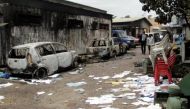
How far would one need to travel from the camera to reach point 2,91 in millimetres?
14805

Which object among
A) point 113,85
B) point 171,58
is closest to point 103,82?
point 113,85

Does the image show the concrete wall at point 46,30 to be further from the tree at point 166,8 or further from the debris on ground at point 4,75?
the tree at point 166,8

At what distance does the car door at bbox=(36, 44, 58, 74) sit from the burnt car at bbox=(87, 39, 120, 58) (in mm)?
7705

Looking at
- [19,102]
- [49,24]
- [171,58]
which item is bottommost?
[19,102]

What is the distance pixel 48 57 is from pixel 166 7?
5.95 m

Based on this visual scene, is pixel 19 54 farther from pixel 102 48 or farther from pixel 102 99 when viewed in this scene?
pixel 102 48

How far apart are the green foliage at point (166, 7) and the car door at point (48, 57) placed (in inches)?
195

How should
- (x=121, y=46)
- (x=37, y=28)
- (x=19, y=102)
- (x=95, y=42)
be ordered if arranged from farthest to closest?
(x=121, y=46), (x=95, y=42), (x=37, y=28), (x=19, y=102)

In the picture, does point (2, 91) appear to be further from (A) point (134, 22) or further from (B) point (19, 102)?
(A) point (134, 22)

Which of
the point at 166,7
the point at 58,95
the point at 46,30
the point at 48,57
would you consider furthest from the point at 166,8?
the point at 46,30

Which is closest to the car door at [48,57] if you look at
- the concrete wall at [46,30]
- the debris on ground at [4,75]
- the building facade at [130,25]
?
the debris on ground at [4,75]

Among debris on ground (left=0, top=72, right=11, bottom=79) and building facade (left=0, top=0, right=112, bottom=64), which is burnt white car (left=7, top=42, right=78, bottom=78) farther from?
building facade (left=0, top=0, right=112, bottom=64)

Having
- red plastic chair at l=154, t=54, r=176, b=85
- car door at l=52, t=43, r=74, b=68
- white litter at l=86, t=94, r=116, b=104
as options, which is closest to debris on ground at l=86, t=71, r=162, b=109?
white litter at l=86, t=94, r=116, b=104

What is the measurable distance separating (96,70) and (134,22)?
3896 centimetres
